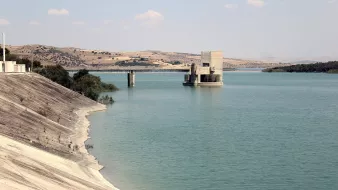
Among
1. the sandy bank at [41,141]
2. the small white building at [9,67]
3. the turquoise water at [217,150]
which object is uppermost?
the small white building at [9,67]

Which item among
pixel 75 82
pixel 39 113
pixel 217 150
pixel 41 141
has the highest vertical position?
pixel 75 82

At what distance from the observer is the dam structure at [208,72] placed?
139875 mm

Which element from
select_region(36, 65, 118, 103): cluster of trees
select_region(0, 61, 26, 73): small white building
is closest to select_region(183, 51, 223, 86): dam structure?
select_region(36, 65, 118, 103): cluster of trees

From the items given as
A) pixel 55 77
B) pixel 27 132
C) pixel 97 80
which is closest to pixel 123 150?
pixel 27 132

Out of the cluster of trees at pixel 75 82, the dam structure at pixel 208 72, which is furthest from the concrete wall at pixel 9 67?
the dam structure at pixel 208 72

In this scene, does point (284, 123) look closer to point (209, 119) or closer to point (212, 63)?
point (209, 119)

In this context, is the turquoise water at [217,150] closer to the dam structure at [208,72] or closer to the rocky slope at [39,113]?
the rocky slope at [39,113]

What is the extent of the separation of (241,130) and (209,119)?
34.8ft

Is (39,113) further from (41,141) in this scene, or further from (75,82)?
(75,82)

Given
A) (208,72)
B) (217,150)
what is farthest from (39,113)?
(208,72)

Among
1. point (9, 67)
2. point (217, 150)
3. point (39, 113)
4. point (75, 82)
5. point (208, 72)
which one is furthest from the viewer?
point (208, 72)

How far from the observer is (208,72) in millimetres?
141125

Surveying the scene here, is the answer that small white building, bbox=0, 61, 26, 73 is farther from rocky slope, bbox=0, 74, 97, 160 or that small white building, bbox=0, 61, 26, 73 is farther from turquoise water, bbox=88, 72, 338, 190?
turquoise water, bbox=88, 72, 338, 190

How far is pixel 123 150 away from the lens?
115 feet
